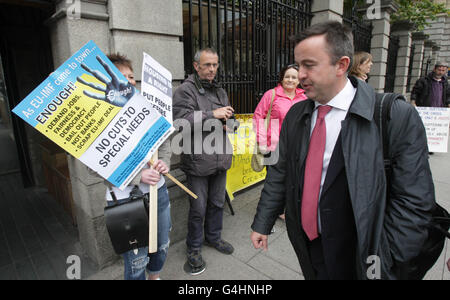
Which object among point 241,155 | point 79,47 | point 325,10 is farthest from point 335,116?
point 325,10

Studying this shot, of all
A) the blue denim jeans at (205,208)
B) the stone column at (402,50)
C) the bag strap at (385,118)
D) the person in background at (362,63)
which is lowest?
the blue denim jeans at (205,208)

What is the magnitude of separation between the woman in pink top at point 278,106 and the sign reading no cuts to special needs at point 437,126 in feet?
15.6

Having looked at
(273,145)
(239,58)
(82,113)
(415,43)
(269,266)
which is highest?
(415,43)

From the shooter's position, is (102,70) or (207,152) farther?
(207,152)

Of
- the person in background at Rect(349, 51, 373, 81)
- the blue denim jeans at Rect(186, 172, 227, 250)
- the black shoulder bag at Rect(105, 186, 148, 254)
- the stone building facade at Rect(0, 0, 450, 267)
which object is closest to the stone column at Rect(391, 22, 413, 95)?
the person in background at Rect(349, 51, 373, 81)

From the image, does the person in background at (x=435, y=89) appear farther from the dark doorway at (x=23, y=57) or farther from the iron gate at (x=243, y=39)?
the dark doorway at (x=23, y=57)

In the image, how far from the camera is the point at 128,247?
1887mm

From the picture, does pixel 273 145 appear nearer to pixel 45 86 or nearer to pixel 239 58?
pixel 239 58

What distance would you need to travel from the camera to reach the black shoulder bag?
1.84m

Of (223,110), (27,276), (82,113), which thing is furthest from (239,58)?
(27,276)

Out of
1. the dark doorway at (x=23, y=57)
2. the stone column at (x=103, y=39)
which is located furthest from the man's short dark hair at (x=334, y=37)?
the dark doorway at (x=23, y=57)

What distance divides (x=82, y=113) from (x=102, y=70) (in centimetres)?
29

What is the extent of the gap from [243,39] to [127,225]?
12.3 ft

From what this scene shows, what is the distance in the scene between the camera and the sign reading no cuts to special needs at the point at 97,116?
1.53 metres
